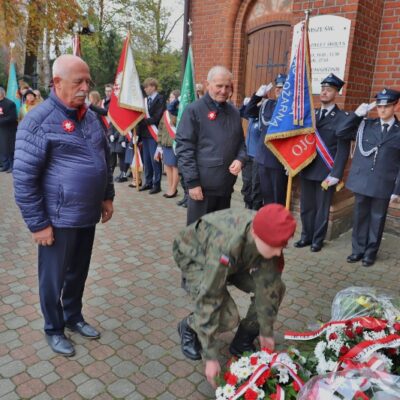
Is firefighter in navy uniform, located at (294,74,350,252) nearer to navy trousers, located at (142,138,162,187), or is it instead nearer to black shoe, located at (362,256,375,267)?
black shoe, located at (362,256,375,267)

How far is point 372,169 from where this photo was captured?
4.54 metres

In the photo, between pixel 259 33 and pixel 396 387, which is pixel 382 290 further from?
pixel 259 33

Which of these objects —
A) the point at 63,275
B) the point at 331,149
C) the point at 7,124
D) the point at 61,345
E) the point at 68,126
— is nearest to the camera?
the point at 68,126

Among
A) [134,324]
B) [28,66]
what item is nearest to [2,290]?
[134,324]

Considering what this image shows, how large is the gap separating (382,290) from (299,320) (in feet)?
3.76

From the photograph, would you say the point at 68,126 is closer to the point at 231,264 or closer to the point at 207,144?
the point at 231,264

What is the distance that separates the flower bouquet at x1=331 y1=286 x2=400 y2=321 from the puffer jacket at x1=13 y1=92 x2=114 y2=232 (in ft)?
6.29

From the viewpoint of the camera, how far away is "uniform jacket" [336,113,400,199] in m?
4.45

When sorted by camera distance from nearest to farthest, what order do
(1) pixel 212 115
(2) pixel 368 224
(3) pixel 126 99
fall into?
(1) pixel 212 115 → (2) pixel 368 224 → (3) pixel 126 99

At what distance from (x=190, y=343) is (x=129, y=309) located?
2.61 feet

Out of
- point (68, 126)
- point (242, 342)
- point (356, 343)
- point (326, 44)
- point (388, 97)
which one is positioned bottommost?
point (242, 342)

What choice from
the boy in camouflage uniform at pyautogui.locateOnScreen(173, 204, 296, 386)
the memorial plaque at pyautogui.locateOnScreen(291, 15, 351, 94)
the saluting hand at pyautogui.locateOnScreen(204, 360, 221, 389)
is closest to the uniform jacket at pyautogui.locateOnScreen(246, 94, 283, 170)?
the memorial plaque at pyautogui.locateOnScreen(291, 15, 351, 94)

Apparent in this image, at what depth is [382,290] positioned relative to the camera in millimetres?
4047

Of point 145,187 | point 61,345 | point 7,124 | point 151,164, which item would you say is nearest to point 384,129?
point 61,345
